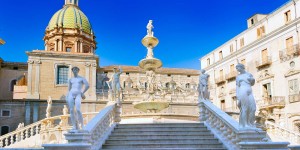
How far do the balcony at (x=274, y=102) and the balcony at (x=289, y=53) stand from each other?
11.9 feet

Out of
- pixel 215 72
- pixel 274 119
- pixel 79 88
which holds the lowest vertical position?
pixel 274 119

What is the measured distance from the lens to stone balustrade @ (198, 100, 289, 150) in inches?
311

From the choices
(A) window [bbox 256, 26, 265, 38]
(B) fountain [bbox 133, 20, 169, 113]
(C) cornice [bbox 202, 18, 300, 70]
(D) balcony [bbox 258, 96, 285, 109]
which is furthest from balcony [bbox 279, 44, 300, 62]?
(B) fountain [bbox 133, 20, 169, 113]

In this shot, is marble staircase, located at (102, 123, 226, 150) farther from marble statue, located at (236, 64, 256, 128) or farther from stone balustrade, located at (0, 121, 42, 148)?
stone balustrade, located at (0, 121, 42, 148)

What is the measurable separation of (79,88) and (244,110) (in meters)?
4.32

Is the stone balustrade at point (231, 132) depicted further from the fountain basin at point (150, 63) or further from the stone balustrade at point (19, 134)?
the stone balustrade at point (19, 134)

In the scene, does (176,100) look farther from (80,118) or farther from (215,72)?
(80,118)

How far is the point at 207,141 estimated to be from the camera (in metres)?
9.95

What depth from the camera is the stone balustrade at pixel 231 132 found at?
7.91 m

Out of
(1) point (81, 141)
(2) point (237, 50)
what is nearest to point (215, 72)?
(2) point (237, 50)

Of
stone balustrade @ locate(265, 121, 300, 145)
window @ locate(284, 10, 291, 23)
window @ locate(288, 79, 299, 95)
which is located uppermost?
window @ locate(284, 10, 291, 23)

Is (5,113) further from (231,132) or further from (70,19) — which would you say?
(231,132)

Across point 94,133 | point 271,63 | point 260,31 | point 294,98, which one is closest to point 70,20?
point 260,31

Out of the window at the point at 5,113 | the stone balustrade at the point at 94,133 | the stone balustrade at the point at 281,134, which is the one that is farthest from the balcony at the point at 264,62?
the window at the point at 5,113
